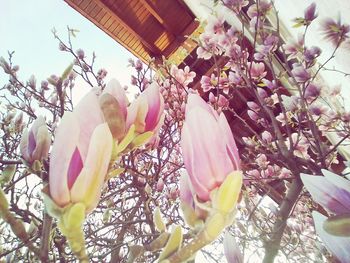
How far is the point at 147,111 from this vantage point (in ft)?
2.25

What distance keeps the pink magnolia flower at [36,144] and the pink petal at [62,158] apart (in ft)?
0.64

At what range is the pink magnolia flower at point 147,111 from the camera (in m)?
0.66

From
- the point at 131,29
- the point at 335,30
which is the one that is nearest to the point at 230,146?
the point at 335,30

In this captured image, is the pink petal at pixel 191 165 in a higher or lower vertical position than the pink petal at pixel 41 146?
lower

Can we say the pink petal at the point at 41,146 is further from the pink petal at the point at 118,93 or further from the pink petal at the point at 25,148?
the pink petal at the point at 118,93

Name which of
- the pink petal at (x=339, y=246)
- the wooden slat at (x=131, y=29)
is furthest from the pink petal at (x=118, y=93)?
the wooden slat at (x=131, y=29)

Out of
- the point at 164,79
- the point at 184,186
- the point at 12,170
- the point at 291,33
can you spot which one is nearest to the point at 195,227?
the point at 184,186

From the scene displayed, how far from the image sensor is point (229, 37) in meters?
2.56

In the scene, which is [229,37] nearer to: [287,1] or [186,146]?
[287,1]

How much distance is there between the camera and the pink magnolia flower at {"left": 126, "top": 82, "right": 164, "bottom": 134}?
664 millimetres

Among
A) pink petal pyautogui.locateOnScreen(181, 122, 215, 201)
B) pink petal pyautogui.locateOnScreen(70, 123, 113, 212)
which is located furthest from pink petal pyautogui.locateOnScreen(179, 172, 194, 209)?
pink petal pyautogui.locateOnScreen(70, 123, 113, 212)

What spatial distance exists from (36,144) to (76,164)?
8.8 inches

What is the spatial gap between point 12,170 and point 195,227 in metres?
0.49

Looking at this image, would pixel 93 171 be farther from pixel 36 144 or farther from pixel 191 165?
pixel 36 144
